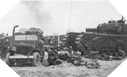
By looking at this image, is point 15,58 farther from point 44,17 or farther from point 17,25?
point 44,17

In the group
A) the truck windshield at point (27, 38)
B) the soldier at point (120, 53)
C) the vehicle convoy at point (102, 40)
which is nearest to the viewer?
the soldier at point (120, 53)

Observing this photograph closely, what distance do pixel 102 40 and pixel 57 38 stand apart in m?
1.94

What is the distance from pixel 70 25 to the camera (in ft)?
20.1

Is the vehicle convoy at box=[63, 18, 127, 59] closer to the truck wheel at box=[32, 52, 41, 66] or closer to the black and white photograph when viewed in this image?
the black and white photograph

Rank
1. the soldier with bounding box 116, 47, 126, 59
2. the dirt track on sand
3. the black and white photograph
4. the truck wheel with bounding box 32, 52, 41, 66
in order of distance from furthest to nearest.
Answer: the soldier with bounding box 116, 47, 126, 59 < the truck wheel with bounding box 32, 52, 41, 66 < the black and white photograph < the dirt track on sand

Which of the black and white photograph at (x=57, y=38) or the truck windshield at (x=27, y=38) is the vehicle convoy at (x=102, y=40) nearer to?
the black and white photograph at (x=57, y=38)

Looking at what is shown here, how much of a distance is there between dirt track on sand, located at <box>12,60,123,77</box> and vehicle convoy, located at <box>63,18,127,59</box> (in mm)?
702

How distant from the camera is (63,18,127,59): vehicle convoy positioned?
6672 millimetres

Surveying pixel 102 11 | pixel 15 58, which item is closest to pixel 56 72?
pixel 15 58

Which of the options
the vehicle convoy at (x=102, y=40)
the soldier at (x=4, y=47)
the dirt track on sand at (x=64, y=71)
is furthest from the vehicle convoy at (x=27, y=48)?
the vehicle convoy at (x=102, y=40)

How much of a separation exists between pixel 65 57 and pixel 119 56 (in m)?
1.87

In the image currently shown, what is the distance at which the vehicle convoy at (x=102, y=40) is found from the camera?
6.67 metres

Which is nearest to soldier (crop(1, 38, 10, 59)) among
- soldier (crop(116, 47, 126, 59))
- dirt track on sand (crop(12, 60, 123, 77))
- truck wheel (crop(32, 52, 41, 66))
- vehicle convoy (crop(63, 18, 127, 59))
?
dirt track on sand (crop(12, 60, 123, 77))

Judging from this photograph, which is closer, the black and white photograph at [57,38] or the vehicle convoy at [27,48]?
the black and white photograph at [57,38]
